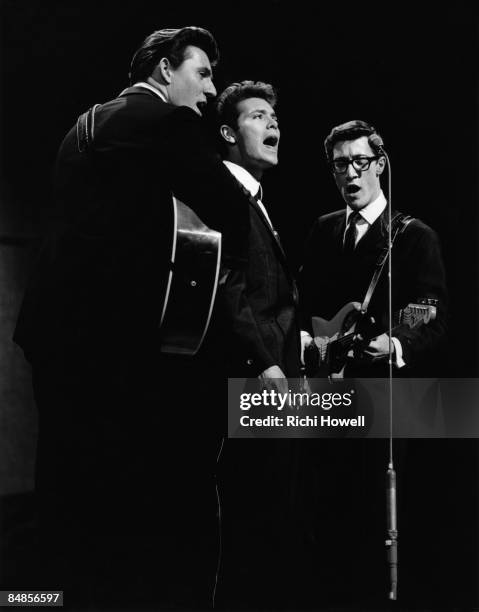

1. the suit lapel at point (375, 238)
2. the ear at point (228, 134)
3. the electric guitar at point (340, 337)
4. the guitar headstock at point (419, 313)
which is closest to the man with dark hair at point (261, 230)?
the ear at point (228, 134)

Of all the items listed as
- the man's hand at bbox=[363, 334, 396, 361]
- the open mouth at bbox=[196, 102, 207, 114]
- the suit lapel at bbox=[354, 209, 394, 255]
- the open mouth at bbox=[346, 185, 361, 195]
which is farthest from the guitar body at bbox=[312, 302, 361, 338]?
the open mouth at bbox=[196, 102, 207, 114]

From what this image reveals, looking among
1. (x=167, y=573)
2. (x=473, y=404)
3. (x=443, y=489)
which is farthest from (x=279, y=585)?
(x=473, y=404)

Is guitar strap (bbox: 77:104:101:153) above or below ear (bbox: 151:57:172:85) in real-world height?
below

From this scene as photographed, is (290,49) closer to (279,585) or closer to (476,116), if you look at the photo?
(476,116)

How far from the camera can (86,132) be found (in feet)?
10.5

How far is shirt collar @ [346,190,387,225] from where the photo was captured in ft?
11.8

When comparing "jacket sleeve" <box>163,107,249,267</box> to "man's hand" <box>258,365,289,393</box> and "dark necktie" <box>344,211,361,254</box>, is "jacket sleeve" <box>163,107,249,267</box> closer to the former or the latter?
Answer: "man's hand" <box>258,365,289,393</box>

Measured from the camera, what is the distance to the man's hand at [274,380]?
129 inches

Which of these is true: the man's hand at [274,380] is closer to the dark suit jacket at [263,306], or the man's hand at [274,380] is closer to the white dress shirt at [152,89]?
the dark suit jacket at [263,306]

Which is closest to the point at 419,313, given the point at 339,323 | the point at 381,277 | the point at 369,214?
the point at 381,277

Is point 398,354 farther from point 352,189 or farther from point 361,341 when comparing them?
point 352,189

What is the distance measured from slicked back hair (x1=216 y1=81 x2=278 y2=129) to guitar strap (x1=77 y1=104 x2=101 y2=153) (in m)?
0.55

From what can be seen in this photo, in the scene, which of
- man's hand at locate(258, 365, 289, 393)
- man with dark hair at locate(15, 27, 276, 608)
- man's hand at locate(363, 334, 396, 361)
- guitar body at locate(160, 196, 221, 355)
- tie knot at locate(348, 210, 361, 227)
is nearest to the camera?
guitar body at locate(160, 196, 221, 355)

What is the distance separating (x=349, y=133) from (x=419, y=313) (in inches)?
32.7
